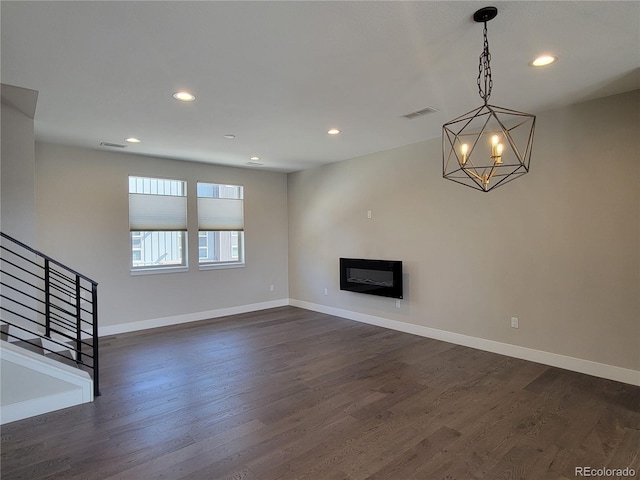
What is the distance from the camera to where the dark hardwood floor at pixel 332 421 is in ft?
7.09

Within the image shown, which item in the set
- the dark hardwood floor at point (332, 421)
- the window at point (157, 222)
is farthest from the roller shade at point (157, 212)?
the dark hardwood floor at point (332, 421)

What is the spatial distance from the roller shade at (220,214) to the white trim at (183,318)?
57.7 inches

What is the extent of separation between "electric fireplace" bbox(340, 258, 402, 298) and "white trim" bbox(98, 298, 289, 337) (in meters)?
1.77

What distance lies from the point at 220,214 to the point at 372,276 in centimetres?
290

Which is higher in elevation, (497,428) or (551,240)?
(551,240)

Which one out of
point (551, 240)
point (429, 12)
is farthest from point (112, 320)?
point (551, 240)

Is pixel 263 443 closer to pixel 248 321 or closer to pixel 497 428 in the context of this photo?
pixel 497 428

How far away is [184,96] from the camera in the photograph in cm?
312

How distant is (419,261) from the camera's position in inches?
194

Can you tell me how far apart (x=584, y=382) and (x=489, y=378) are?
2.74ft

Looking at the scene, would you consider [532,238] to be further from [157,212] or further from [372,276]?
[157,212]

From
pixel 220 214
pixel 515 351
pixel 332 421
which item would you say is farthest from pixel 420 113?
pixel 220 214

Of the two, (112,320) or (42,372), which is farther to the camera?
(112,320)

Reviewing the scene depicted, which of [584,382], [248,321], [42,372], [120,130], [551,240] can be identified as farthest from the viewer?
[248,321]
